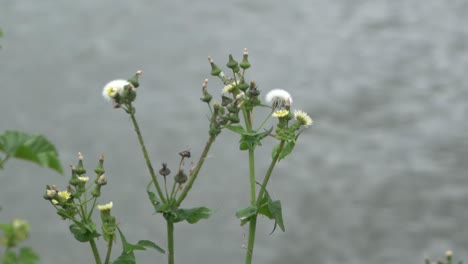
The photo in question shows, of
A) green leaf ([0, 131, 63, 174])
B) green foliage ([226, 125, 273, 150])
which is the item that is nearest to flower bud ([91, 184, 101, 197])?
green foliage ([226, 125, 273, 150])

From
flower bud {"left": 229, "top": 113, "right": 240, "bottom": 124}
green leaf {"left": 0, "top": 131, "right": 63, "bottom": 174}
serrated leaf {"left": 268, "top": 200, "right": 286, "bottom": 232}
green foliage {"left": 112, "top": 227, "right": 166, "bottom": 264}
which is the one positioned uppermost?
flower bud {"left": 229, "top": 113, "right": 240, "bottom": 124}

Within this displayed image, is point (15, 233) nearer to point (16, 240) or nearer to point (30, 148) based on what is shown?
point (16, 240)

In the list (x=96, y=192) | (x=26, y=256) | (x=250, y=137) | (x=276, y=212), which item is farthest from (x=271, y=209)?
(x=26, y=256)

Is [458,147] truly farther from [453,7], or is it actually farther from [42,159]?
[42,159]

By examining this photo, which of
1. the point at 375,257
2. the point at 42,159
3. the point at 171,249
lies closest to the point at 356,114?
the point at 375,257

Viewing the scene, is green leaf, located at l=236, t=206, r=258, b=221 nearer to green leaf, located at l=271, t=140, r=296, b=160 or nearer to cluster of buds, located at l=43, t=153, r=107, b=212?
green leaf, located at l=271, t=140, r=296, b=160

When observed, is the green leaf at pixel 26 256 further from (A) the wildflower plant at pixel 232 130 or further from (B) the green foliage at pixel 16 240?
(A) the wildflower plant at pixel 232 130

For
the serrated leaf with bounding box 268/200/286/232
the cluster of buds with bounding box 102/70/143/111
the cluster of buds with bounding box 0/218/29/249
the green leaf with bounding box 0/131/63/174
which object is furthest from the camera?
the serrated leaf with bounding box 268/200/286/232
